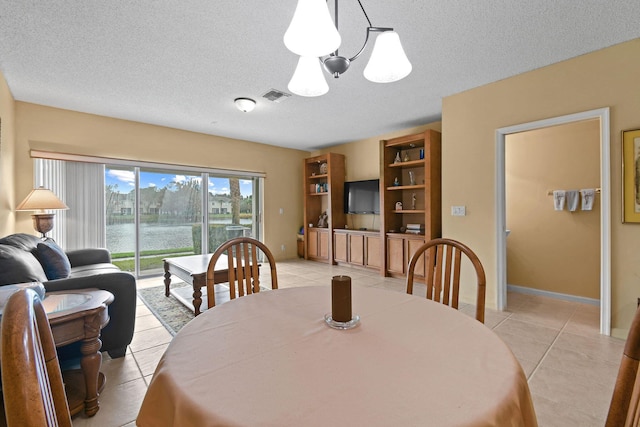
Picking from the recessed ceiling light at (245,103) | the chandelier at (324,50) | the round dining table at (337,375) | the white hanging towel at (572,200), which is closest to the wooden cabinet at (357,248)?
the white hanging towel at (572,200)

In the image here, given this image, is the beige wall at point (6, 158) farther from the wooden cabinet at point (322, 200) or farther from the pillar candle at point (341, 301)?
the wooden cabinet at point (322, 200)

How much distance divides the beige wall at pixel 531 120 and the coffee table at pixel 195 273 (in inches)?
110

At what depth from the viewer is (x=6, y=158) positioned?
3141mm

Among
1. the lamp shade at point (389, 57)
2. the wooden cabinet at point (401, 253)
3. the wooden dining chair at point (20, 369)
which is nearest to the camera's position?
the wooden dining chair at point (20, 369)

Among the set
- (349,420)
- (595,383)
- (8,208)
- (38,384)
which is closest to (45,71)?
(8,208)

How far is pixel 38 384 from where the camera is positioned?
44 centimetres

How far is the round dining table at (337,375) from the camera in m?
0.62

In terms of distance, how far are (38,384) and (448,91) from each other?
13.1ft

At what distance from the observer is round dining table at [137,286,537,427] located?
623 mm

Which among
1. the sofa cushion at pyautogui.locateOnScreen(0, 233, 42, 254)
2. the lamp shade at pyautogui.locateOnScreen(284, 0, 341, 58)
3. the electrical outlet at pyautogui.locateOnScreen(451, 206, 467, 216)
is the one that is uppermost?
the lamp shade at pyautogui.locateOnScreen(284, 0, 341, 58)

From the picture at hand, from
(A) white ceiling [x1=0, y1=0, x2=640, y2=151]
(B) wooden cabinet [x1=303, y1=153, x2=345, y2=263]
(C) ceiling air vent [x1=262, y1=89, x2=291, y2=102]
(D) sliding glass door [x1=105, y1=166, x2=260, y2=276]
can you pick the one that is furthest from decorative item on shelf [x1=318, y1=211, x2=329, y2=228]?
(C) ceiling air vent [x1=262, y1=89, x2=291, y2=102]

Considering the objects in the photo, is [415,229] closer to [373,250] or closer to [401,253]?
[401,253]

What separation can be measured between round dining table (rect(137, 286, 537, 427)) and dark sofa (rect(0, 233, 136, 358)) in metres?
1.41

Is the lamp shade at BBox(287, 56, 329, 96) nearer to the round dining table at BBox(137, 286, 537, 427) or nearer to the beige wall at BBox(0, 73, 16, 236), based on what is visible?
the round dining table at BBox(137, 286, 537, 427)
